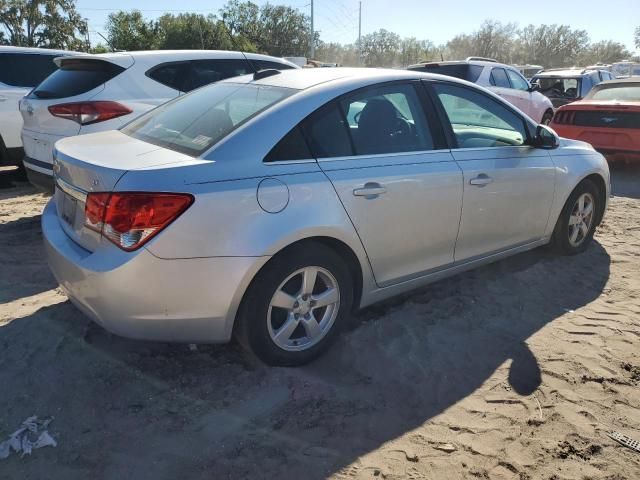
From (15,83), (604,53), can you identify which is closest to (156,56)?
(15,83)

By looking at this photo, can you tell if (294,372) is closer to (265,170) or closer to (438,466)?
(438,466)

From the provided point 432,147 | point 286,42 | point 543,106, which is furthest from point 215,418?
point 286,42

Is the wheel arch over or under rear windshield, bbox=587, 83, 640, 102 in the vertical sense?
under

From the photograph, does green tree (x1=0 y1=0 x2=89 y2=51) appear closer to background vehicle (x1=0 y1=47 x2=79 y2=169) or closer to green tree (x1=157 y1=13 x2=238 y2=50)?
green tree (x1=157 y1=13 x2=238 y2=50)

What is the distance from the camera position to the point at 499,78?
11.2 m

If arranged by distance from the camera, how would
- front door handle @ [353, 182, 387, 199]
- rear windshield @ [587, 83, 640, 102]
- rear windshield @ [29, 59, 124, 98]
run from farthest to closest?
rear windshield @ [587, 83, 640, 102] < rear windshield @ [29, 59, 124, 98] < front door handle @ [353, 182, 387, 199]

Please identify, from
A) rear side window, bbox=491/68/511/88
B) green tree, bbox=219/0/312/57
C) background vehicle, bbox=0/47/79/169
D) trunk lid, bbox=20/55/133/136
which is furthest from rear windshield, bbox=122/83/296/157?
green tree, bbox=219/0/312/57

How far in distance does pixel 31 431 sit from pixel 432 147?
2699mm

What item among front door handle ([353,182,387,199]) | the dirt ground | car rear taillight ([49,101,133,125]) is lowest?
the dirt ground

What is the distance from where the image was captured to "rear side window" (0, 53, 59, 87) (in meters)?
6.80

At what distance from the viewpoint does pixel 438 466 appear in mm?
2330

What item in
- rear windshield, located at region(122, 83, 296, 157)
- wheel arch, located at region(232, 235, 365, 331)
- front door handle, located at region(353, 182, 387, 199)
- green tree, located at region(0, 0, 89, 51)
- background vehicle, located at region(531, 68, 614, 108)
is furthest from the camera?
green tree, located at region(0, 0, 89, 51)

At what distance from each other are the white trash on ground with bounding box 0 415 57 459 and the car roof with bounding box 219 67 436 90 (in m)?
2.16

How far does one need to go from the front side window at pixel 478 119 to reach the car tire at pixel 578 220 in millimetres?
910
